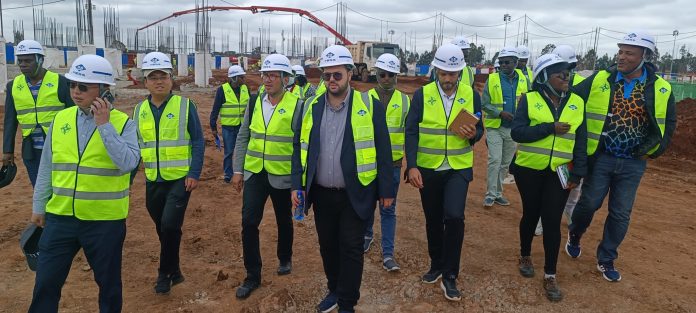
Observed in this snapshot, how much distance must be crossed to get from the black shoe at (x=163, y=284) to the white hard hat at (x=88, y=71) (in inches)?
74.6

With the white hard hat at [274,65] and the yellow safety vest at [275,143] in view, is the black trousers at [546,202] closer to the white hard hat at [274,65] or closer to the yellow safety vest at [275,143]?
the yellow safety vest at [275,143]

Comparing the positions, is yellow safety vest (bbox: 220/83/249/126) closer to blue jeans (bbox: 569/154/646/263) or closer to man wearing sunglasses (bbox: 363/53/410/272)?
man wearing sunglasses (bbox: 363/53/410/272)

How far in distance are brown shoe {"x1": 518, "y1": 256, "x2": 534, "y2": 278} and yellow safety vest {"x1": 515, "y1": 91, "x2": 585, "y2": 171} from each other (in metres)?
0.94

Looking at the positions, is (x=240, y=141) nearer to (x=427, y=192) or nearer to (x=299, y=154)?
(x=299, y=154)

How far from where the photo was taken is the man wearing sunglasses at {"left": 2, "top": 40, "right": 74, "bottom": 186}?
5.18m

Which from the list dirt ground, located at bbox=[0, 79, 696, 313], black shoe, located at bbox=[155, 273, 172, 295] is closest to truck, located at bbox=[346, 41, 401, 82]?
dirt ground, located at bbox=[0, 79, 696, 313]

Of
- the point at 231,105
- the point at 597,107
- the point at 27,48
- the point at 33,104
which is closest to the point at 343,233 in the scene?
the point at 597,107

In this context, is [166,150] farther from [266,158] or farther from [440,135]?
[440,135]

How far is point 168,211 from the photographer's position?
13.8ft

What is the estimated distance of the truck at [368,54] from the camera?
1318 inches

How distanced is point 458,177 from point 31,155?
428 centimetres

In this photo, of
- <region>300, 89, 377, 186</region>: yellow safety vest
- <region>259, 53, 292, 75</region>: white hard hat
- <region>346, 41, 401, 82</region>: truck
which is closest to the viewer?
<region>300, 89, 377, 186</region>: yellow safety vest

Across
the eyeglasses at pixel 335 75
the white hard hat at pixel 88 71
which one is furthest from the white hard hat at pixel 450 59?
the white hard hat at pixel 88 71

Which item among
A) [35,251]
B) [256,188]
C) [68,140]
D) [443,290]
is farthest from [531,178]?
[35,251]
